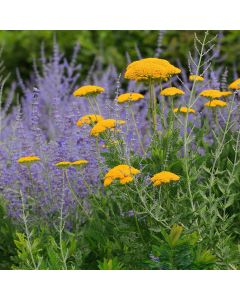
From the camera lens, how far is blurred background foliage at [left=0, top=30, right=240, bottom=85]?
8867 mm

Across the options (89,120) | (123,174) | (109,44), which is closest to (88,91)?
(89,120)

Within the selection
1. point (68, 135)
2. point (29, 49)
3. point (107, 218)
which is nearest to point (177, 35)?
point (29, 49)

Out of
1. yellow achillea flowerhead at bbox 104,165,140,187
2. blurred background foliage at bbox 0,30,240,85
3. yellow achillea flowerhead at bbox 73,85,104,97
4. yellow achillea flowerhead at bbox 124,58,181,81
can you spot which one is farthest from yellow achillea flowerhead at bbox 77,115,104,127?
blurred background foliage at bbox 0,30,240,85

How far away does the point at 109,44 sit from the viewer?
9.20 m

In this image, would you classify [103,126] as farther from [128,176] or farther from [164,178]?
[164,178]

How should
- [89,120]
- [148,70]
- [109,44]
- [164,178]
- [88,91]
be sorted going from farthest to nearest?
[109,44], [89,120], [88,91], [148,70], [164,178]

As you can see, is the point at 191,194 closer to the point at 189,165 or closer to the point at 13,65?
the point at 189,165

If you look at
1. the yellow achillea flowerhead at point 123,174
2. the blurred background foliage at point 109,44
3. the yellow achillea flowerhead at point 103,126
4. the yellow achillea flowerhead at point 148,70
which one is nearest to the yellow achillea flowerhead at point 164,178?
the yellow achillea flowerhead at point 123,174

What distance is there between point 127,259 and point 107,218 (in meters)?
0.26

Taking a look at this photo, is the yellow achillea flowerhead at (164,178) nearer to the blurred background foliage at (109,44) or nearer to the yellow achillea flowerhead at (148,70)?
the yellow achillea flowerhead at (148,70)

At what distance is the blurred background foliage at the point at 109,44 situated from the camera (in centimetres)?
887

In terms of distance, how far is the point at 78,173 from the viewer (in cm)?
445

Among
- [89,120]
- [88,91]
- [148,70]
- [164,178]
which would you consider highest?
[148,70]

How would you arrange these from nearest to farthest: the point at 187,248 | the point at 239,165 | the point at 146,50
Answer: the point at 187,248
the point at 239,165
the point at 146,50
